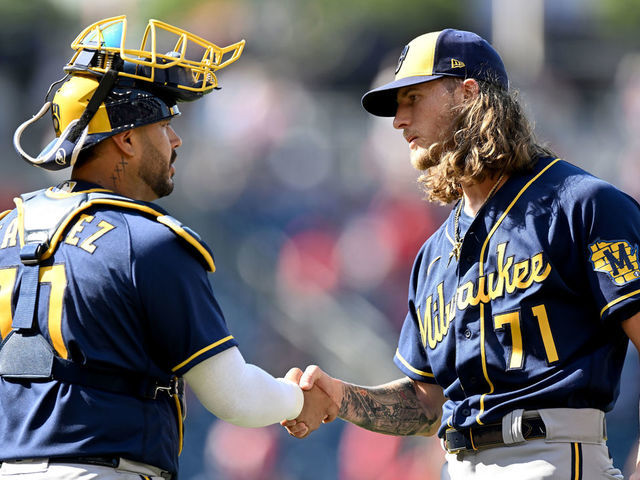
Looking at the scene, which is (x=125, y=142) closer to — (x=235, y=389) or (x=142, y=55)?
(x=142, y=55)

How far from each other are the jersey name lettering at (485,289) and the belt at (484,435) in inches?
14.0

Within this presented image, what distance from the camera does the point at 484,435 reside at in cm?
316

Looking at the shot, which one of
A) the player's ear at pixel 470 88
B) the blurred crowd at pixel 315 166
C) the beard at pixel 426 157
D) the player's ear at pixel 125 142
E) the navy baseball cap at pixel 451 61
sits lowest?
the blurred crowd at pixel 315 166

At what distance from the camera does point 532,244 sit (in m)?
3.17

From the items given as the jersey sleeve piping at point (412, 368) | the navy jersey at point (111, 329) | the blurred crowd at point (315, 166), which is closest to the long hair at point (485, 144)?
the jersey sleeve piping at point (412, 368)

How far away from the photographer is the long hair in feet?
11.1

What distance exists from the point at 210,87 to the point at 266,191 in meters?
6.82

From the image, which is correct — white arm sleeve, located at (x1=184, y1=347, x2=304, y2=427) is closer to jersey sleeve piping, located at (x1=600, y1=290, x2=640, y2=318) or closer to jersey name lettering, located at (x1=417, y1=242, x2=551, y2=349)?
jersey name lettering, located at (x1=417, y1=242, x2=551, y2=349)

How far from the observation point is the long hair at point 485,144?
337cm

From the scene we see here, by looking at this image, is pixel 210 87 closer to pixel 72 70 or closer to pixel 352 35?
pixel 72 70

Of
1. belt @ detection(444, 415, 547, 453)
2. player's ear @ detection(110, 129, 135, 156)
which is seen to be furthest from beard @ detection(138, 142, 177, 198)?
belt @ detection(444, 415, 547, 453)

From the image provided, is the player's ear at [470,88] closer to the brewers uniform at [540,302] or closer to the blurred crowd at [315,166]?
the brewers uniform at [540,302]

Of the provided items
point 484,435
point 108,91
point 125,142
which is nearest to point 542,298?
point 484,435

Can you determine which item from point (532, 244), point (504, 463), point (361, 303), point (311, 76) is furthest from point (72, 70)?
point (311, 76)
